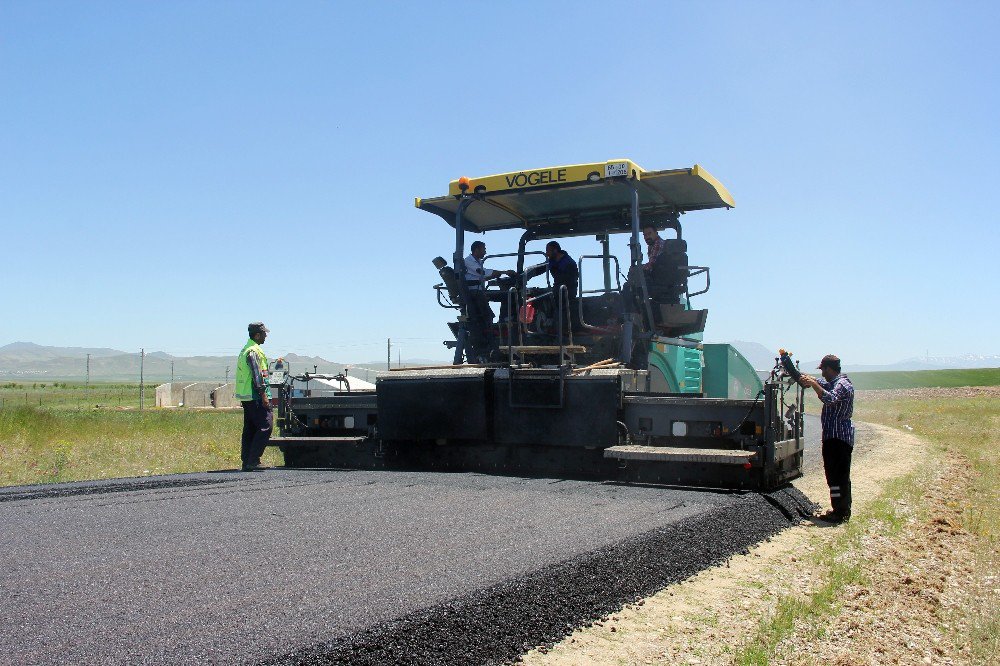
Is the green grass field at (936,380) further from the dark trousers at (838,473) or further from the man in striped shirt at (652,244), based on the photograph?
the dark trousers at (838,473)

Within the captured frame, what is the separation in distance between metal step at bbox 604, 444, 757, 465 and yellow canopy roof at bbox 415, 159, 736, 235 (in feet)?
7.54

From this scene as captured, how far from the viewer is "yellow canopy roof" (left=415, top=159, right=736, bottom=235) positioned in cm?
758

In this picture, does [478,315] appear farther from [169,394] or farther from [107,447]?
[169,394]

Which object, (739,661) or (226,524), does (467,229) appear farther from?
(739,661)

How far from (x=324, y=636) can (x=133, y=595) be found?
0.92m

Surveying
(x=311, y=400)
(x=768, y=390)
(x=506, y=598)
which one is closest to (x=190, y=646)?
(x=506, y=598)

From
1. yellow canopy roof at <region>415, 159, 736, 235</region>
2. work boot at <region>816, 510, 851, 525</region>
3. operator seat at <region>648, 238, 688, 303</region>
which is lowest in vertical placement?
work boot at <region>816, 510, 851, 525</region>

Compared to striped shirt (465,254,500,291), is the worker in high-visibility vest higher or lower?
lower

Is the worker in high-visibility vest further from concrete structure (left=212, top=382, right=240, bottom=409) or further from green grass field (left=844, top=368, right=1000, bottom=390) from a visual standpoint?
green grass field (left=844, top=368, right=1000, bottom=390)

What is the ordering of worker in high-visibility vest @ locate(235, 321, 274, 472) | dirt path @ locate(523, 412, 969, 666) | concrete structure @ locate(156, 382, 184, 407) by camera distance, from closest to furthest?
dirt path @ locate(523, 412, 969, 666) < worker in high-visibility vest @ locate(235, 321, 274, 472) < concrete structure @ locate(156, 382, 184, 407)

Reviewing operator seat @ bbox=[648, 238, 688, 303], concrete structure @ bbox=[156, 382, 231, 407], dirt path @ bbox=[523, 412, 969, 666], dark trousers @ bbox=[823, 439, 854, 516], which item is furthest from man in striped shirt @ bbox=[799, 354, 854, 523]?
concrete structure @ bbox=[156, 382, 231, 407]

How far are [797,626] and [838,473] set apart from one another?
2751 millimetres

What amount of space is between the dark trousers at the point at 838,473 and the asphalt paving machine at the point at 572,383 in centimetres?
34

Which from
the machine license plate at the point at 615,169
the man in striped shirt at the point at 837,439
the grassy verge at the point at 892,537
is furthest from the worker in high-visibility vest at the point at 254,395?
the grassy verge at the point at 892,537
